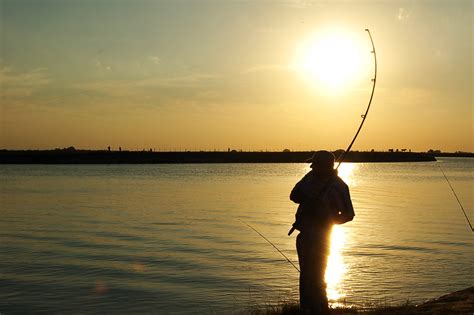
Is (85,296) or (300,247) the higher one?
(300,247)

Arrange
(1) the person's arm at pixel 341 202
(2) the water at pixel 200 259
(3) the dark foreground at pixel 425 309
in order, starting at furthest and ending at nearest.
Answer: (2) the water at pixel 200 259
(3) the dark foreground at pixel 425 309
(1) the person's arm at pixel 341 202

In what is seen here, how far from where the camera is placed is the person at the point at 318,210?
24.8ft

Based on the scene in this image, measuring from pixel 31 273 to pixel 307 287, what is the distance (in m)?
8.85

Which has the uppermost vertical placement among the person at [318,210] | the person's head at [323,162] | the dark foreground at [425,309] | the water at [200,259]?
the person's head at [323,162]

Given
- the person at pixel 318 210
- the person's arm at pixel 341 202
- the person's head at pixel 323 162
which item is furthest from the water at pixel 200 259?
the person's head at pixel 323 162

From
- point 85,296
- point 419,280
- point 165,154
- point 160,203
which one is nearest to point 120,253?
point 85,296

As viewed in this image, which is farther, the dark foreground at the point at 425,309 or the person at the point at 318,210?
the dark foreground at the point at 425,309

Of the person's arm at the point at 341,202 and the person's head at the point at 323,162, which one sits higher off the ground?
the person's head at the point at 323,162

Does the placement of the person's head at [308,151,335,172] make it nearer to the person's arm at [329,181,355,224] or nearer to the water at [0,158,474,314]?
the person's arm at [329,181,355,224]

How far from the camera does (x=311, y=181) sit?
765 cm

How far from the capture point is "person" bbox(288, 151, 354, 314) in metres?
7.57

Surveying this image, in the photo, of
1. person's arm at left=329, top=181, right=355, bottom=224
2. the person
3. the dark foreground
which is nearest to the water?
the dark foreground

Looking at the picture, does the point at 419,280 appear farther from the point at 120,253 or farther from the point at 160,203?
the point at 160,203

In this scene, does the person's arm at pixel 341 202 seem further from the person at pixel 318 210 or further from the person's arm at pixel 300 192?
the person's arm at pixel 300 192
